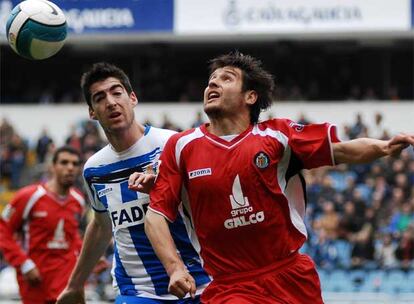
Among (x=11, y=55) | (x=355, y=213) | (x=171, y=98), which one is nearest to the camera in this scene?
(x=355, y=213)

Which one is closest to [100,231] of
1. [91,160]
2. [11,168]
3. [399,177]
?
[91,160]

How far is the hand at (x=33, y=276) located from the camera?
10.4 metres

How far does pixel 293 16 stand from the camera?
29391mm

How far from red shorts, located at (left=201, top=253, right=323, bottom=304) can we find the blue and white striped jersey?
0.75 m

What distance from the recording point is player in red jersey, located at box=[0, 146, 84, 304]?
1064 cm

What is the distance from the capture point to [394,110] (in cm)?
2742

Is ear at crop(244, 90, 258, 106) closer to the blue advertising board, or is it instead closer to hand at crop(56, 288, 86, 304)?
hand at crop(56, 288, 86, 304)

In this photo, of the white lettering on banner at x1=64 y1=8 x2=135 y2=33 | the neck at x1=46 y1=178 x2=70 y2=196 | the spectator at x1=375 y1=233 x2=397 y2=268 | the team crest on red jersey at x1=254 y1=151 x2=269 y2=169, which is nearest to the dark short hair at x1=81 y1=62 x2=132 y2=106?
the team crest on red jersey at x1=254 y1=151 x2=269 y2=169

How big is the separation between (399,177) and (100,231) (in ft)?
39.4

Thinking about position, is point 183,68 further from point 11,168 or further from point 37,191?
point 37,191

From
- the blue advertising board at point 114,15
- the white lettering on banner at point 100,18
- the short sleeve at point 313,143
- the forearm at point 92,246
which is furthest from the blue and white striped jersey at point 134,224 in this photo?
the white lettering on banner at point 100,18

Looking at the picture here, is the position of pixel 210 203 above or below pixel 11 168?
above

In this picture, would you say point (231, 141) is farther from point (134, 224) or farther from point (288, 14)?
point (288, 14)

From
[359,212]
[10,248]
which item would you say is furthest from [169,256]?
[359,212]
